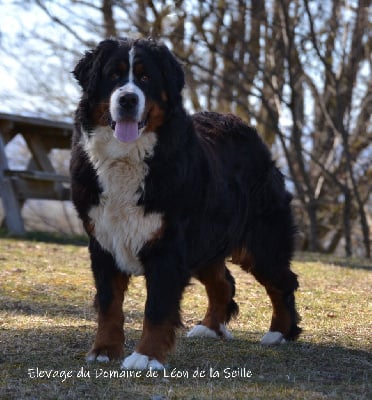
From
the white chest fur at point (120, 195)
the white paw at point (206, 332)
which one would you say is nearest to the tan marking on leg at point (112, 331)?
the white chest fur at point (120, 195)

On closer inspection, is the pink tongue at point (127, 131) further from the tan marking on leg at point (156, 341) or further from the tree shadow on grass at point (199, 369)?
the tree shadow on grass at point (199, 369)

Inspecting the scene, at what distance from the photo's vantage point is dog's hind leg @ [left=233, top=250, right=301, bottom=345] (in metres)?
5.87

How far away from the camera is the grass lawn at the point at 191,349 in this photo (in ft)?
13.8

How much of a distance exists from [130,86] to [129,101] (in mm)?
106

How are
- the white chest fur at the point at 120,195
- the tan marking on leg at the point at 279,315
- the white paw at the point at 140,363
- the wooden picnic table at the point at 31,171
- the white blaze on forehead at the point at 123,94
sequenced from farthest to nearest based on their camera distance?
the wooden picnic table at the point at 31,171, the tan marking on leg at the point at 279,315, the white chest fur at the point at 120,195, the white blaze on forehead at the point at 123,94, the white paw at the point at 140,363

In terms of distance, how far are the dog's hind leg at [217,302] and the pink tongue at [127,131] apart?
1.48 metres

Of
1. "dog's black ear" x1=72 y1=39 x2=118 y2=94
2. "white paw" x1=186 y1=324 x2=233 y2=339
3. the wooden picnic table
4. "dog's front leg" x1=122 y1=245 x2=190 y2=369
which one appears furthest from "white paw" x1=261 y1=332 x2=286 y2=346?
the wooden picnic table

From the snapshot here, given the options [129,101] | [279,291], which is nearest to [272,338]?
[279,291]

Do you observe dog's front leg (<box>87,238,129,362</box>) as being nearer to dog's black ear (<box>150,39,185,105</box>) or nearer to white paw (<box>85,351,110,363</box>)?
white paw (<box>85,351,110,363</box>)

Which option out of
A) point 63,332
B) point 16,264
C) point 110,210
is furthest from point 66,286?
point 110,210

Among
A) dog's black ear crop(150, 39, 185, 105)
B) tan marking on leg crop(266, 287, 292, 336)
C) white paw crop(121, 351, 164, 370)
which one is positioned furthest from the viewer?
tan marking on leg crop(266, 287, 292, 336)

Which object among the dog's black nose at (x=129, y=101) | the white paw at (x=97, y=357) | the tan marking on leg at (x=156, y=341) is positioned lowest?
the white paw at (x=97, y=357)

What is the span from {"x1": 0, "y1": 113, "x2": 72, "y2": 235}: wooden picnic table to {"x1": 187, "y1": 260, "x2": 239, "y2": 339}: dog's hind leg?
6395 millimetres

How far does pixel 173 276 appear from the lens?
15.6 feet
